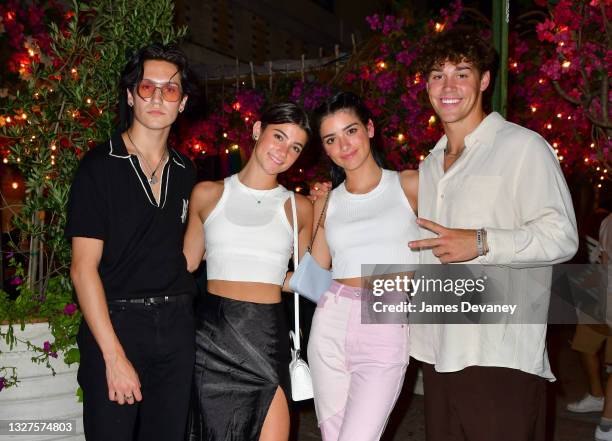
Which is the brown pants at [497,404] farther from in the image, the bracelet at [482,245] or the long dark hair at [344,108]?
the long dark hair at [344,108]

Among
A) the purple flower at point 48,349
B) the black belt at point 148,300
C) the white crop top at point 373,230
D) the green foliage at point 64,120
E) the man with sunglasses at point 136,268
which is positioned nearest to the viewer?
the man with sunglasses at point 136,268

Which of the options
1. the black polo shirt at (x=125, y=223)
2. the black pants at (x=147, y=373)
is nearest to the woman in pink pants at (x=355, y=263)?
the black pants at (x=147, y=373)

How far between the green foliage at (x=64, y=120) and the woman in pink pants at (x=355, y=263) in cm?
129

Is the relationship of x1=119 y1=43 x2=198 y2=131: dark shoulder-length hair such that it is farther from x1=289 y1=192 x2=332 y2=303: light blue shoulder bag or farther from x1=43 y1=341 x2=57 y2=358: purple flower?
x1=43 y1=341 x2=57 y2=358: purple flower

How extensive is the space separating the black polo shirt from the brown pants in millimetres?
1364

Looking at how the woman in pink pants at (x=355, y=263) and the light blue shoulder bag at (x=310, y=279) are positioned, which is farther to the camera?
the light blue shoulder bag at (x=310, y=279)

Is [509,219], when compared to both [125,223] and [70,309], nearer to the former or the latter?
[125,223]

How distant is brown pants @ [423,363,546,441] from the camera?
102 inches

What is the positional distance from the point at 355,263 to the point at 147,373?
1.19m

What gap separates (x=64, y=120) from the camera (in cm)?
402

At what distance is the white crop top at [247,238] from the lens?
3.48 m

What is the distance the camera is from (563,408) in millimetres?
6398

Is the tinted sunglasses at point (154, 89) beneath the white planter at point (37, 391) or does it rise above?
above

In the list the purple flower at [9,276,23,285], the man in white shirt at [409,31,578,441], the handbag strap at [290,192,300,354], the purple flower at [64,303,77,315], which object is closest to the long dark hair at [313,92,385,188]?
the handbag strap at [290,192,300,354]
